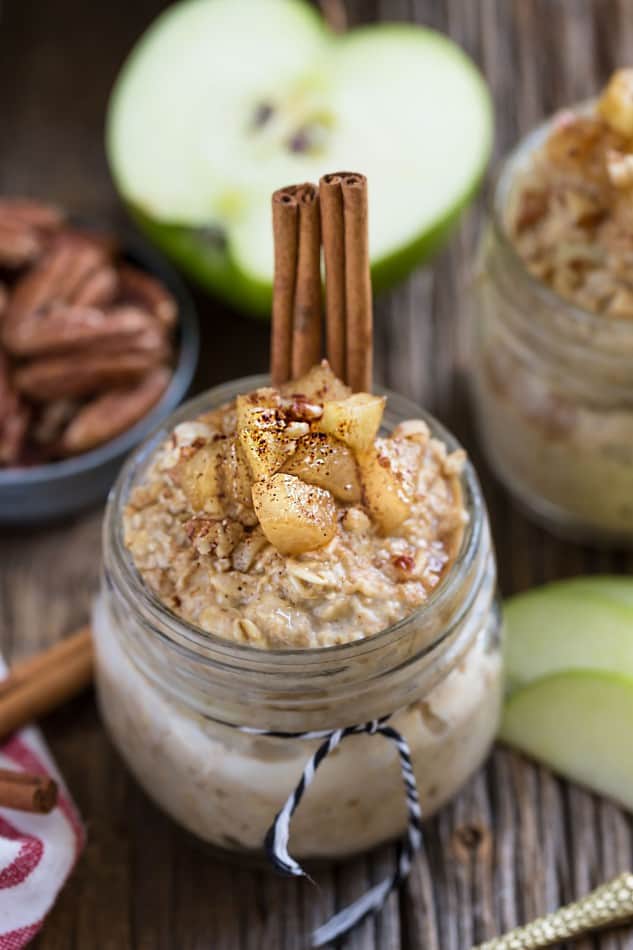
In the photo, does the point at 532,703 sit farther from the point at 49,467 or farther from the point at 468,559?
the point at 49,467

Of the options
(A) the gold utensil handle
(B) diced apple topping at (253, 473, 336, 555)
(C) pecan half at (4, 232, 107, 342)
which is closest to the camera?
(B) diced apple topping at (253, 473, 336, 555)

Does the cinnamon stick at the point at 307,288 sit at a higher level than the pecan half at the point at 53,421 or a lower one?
higher

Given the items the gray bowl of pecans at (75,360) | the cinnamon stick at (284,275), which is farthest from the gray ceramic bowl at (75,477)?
the cinnamon stick at (284,275)

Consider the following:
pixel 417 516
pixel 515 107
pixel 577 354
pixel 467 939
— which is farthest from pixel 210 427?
pixel 515 107

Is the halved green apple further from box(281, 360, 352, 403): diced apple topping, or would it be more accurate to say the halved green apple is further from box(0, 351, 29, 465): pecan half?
box(281, 360, 352, 403): diced apple topping

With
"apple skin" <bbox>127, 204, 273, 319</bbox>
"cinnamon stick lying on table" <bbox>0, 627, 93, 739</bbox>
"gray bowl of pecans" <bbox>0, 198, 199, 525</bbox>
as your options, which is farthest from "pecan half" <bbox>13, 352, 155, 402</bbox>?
"cinnamon stick lying on table" <bbox>0, 627, 93, 739</bbox>

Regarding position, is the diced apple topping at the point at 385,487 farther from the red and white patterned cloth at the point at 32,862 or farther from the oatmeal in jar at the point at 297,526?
the red and white patterned cloth at the point at 32,862

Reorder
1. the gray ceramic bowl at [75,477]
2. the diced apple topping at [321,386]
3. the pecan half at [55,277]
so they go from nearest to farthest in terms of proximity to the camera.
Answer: the diced apple topping at [321,386]
the gray ceramic bowl at [75,477]
the pecan half at [55,277]
